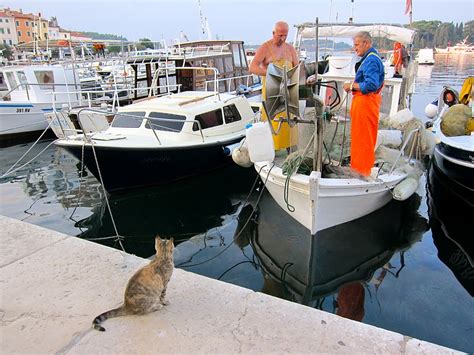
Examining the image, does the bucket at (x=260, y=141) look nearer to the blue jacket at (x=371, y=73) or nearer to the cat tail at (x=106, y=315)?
the blue jacket at (x=371, y=73)

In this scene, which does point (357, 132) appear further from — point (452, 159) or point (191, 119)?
point (191, 119)

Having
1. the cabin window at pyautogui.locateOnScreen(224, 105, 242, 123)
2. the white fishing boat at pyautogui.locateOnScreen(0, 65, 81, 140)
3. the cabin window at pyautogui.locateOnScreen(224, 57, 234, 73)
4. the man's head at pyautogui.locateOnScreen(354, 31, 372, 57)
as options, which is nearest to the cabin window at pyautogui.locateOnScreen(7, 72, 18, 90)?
the white fishing boat at pyautogui.locateOnScreen(0, 65, 81, 140)

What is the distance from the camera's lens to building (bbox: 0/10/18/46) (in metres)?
71.3

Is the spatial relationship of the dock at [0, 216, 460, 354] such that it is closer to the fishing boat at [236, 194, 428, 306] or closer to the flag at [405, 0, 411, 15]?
the fishing boat at [236, 194, 428, 306]

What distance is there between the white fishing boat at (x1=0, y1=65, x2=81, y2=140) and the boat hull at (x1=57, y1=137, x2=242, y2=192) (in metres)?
7.00

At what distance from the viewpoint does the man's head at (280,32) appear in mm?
6062

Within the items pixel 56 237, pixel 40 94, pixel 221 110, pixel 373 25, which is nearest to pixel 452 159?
pixel 373 25

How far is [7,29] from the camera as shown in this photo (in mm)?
73375

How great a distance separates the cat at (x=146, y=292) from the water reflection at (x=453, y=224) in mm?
4053

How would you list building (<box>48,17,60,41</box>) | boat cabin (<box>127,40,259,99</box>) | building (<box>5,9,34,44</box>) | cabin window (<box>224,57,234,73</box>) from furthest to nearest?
building (<box>5,9,34,44</box>)
building (<box>48,17,60,41</box>)
cabin window (<box>224,57,234,73</box>)
boat cabin (<box>127,40,259,99</box>)

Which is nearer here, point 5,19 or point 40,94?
point 40,94

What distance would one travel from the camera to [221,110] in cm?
871

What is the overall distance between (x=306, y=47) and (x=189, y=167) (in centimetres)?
498

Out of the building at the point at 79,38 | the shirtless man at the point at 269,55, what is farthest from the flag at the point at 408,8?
the building at the point at 79,38
